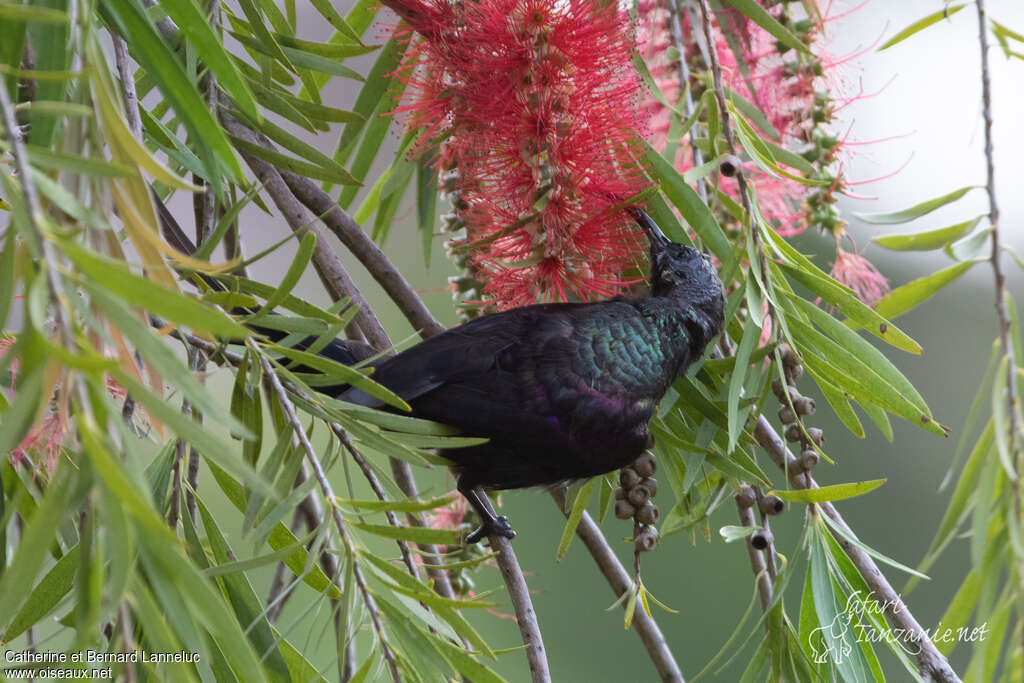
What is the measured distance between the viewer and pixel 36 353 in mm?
405

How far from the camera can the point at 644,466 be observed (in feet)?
3.40

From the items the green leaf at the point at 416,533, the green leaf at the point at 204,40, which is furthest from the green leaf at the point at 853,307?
the green leaf at the point at 204,40

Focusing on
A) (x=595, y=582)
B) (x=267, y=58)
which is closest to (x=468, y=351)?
(x=267, y=58)

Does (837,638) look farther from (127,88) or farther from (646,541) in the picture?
(127,88)

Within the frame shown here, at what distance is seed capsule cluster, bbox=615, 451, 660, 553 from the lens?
36.3 inches

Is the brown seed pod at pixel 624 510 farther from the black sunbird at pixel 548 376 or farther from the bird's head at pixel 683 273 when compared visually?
the bird's head at pixel 683 273

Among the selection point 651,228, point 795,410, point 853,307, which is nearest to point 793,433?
point 795,410

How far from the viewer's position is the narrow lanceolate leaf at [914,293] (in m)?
0.71

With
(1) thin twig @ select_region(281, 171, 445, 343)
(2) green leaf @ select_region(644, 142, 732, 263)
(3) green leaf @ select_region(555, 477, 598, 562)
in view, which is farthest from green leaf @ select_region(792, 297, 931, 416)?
(1) thin twig @ select_region(281, 171, 445, 343)

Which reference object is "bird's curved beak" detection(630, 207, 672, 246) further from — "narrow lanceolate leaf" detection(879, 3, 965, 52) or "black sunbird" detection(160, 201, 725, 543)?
"narrow lanceolate leaf" detection(879, 3, 965, 52)

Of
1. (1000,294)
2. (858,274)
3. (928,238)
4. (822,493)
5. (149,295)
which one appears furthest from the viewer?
(858,274)

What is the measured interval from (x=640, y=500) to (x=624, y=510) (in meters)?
0.02

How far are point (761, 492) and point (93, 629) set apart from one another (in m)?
0.73

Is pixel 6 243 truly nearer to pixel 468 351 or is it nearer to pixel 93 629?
pixel 93 629
